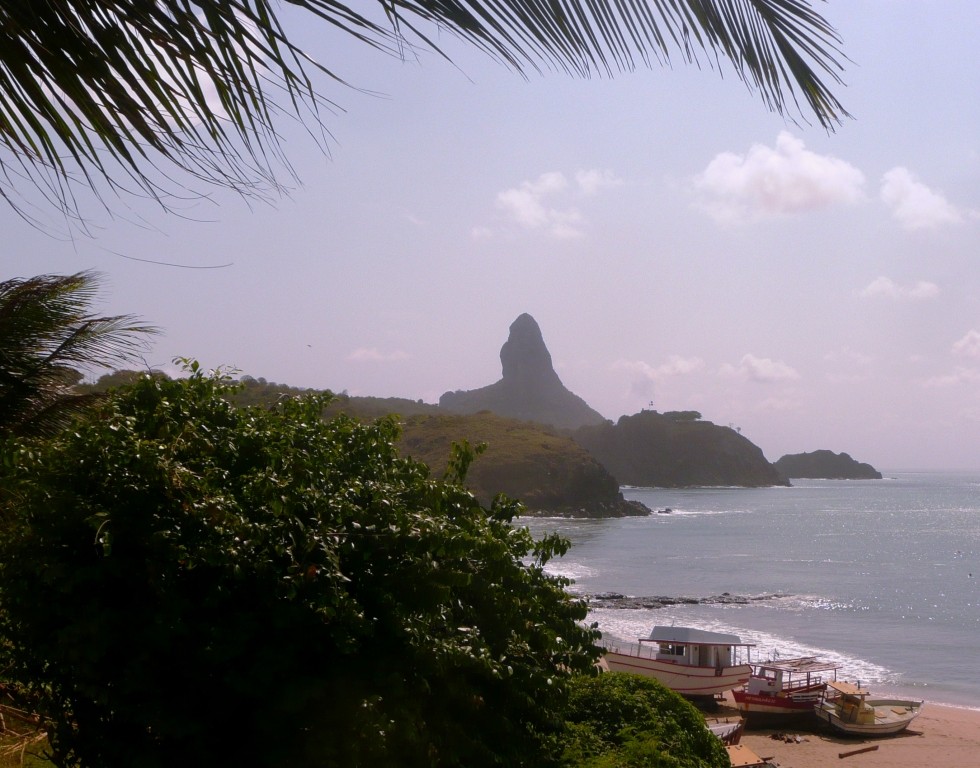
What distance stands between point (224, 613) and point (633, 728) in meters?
3.58

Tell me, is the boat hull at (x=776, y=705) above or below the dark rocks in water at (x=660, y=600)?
below

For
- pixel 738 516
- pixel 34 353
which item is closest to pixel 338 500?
pixel 34 353

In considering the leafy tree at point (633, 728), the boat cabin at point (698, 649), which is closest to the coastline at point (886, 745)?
the boat cabin at point (698, 649)

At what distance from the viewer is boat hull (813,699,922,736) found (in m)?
22.0

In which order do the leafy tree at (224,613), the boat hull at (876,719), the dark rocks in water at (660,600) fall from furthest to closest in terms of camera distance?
1. the dark rocks in water at (660,600)
2. the boat hull at (876,719)
3. the leafy tree at (224,613)

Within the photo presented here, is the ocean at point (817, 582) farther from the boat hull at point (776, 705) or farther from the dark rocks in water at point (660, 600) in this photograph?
the boat hull at point (776, 705)

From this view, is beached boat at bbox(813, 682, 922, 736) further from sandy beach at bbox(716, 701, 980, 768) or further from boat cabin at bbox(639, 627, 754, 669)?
boat cabin at bbox(639, 627, 754, 669)

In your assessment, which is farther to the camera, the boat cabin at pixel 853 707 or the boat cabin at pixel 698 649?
the boat cabin at pixel 698 649

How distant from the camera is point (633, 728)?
6691 mm

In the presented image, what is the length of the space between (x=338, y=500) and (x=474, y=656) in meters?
1.06

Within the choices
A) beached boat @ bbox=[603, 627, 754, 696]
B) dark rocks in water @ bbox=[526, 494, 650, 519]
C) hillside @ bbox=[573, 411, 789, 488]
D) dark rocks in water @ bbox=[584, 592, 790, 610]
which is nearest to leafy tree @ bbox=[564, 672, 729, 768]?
beached boat @ bbox=[603, 627, 754, 696]

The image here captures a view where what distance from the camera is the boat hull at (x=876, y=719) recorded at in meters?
22.0

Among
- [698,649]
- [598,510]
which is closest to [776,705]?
[698,649]

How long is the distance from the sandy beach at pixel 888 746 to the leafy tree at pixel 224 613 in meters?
17.1
